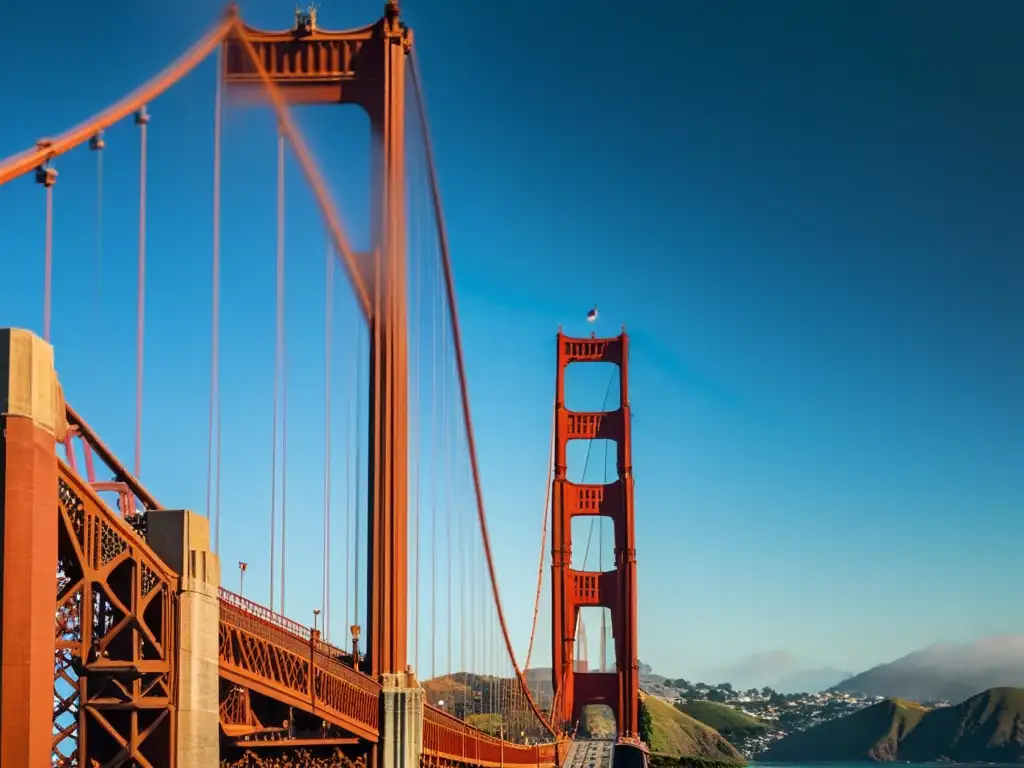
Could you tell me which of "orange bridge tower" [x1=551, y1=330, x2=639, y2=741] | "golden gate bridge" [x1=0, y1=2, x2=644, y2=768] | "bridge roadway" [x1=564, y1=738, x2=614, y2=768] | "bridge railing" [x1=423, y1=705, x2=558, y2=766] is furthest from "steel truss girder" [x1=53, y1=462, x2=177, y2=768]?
"orange bridge tower" [x1=551, y1=330, x2=639, y2=741]

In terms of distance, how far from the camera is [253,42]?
29.0 m

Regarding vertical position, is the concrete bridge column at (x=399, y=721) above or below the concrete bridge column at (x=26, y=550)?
below

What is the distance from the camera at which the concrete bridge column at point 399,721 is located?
Result: 93.8 ft

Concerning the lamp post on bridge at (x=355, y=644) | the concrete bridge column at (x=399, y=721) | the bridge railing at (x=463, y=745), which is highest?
the lamp post on bridge at (x=355, y=644)

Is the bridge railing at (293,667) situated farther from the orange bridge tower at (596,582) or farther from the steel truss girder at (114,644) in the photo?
the orange bridge tower at (596,582)

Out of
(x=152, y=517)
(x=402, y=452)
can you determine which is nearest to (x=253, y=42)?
(x=402, y=452)

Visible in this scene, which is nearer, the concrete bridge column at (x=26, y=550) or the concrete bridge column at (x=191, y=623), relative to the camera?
the concrete bridge column at (x=26, y=550)

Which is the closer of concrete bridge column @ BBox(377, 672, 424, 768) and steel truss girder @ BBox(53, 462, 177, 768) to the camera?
steel truss girder @ BBox(53, 462, 177, 768)

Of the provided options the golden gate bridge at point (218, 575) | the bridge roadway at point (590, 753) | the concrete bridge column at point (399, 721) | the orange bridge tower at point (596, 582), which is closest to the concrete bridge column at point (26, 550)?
the golden gate bridge at point (218, 575)

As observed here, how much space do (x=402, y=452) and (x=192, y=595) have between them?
10186 millimetres

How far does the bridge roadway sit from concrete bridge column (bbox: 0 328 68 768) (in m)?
44.6

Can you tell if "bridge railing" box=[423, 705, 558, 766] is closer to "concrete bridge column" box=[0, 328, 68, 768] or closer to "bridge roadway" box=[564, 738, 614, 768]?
"bridge roadway" box=[564, 738, 614, 768]

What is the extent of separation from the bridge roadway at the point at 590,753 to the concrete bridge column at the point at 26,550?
146 ft

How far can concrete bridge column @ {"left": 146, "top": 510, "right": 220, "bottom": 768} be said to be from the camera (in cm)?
1834
